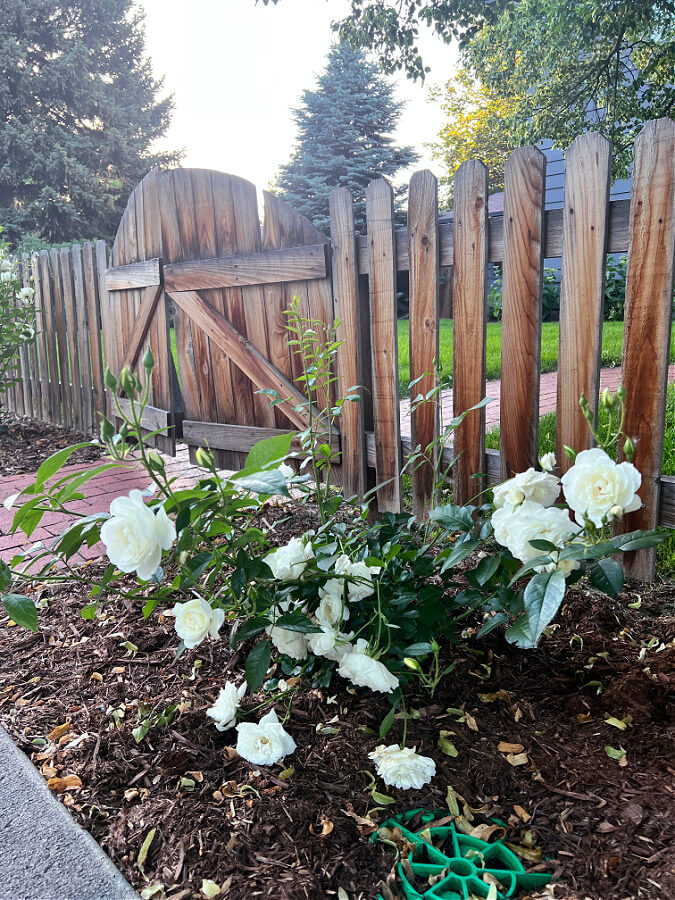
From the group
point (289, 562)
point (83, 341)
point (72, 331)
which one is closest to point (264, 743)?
point (289, 562)

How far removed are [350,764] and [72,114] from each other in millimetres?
24609

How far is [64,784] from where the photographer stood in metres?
1.57

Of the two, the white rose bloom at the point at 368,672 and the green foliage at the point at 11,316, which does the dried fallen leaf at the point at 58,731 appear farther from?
the green foliage at the point at 11,316

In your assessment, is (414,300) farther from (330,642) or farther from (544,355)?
(544,355)

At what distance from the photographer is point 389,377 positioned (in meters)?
3.14

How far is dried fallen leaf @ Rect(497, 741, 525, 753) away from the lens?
1.55 meters

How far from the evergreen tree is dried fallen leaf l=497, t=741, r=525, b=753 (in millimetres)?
21014

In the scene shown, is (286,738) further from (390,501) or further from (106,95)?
(106,95)

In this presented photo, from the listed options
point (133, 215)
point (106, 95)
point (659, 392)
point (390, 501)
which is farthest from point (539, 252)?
point (106, 95)

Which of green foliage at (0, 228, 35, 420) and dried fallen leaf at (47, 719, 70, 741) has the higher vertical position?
green foliage at (0, 228, 35, 420)

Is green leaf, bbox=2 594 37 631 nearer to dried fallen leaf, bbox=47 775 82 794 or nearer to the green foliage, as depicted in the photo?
dried fallen leaf, bbox=47 775 82 794

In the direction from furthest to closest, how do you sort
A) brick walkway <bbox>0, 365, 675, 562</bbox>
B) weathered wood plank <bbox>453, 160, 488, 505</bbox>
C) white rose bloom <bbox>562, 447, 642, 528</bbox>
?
1. brick walkway <bbox>0, 365, 675, 562</bbox>
2. weathered wood plank <bbox>453, 160, 488, 505</bbox>
3. white rose bloom <bbox>562, 447, 642, 528</bbox>

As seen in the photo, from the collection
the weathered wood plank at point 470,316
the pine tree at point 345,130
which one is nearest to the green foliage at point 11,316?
the weathered wood plank at point 470,316

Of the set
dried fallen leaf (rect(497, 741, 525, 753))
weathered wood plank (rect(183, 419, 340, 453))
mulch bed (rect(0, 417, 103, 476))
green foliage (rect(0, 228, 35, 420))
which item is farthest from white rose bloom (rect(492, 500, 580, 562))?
green foliage (rect(0, 228, 35, 420))
